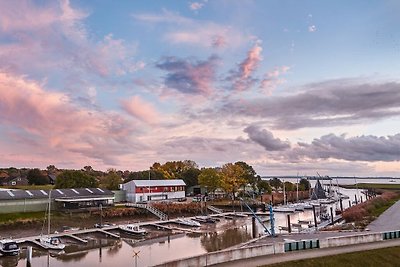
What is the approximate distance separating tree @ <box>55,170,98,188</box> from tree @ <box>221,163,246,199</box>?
31.9 metres

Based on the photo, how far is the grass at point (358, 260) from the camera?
75.0 feet

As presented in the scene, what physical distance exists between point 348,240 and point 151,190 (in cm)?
5800

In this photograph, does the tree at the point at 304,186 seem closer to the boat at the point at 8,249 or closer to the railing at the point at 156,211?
the railing at the point at 156,211

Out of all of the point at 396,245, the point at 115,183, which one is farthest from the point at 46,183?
the point at 396,245

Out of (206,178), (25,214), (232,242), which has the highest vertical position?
(206,178)

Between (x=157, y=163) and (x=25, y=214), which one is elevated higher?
(x=157, y=163)

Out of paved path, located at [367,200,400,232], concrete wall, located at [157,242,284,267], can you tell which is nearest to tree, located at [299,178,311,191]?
paved path, located at [367,200,400,232]

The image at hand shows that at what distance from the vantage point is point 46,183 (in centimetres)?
11088

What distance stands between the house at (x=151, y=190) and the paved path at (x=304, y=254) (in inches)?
2213

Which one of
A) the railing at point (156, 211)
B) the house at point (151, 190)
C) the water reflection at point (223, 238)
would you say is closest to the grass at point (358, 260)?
the water reflection at point (223, 238)

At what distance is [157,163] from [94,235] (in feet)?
283

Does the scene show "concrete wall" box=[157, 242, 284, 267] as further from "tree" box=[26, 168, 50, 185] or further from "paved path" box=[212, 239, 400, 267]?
"tree" box=[26, 168, 50, 185]

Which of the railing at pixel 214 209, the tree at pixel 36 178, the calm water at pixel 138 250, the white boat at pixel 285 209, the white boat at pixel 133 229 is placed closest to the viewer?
the calm water at pixel 138 250

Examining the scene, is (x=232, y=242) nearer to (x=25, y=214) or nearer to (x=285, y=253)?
(x=285, y=253)
